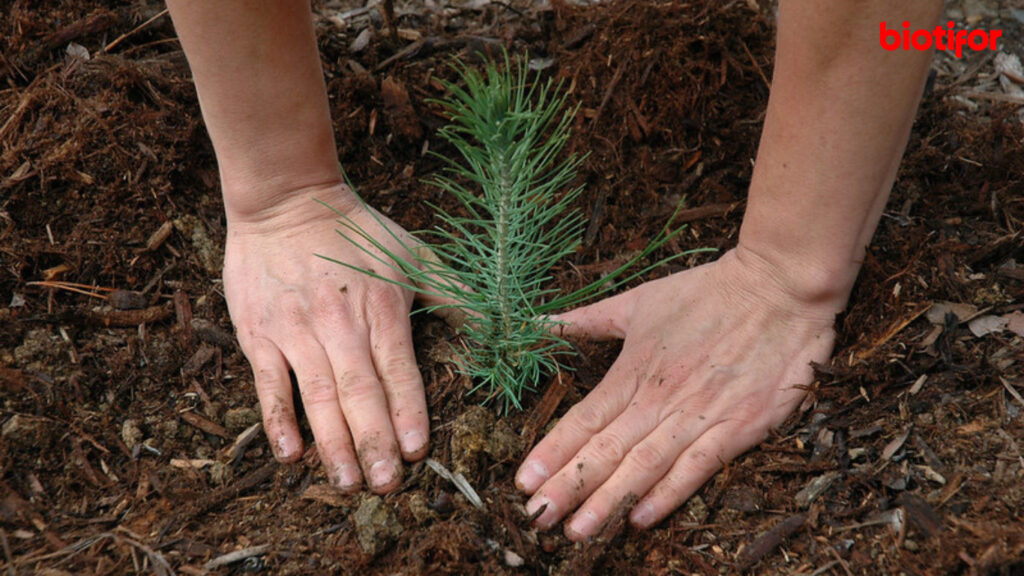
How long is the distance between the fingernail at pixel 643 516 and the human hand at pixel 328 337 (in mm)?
479

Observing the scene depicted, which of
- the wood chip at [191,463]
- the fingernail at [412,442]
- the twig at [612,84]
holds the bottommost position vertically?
the wood chip at [191,463]

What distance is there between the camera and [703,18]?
2346 millimetres

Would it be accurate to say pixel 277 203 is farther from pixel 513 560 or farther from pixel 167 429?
pixel 513 560

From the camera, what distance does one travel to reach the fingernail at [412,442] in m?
1.70

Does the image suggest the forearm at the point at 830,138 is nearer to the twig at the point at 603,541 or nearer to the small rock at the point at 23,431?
the twig at the point at 603,541

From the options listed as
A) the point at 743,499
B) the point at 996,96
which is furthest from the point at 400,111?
the point at 996,96

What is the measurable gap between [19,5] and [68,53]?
243 mm

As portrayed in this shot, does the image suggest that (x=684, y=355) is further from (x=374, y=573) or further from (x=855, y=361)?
(x=374, y=573)

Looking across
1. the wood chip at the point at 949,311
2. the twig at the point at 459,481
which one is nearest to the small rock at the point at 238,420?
the twig at the point at 459,481

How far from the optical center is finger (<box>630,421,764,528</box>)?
160 cm

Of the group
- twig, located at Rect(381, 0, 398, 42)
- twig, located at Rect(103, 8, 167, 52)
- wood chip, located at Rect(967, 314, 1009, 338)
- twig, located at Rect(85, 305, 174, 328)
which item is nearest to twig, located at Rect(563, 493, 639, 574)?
wood chip, located at Rect(967, 314, 1009, 338)

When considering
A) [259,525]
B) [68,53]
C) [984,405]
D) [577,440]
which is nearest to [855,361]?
[984,405]

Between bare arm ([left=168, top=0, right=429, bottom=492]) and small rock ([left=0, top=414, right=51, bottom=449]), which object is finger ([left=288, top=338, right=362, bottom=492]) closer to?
bare arm ([left=168, top=0, right=429, bottom=492])

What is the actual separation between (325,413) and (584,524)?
634mm
